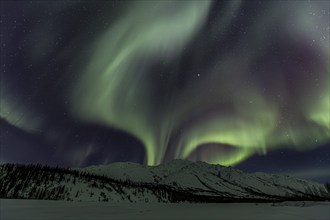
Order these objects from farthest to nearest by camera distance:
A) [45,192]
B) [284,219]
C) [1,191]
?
[45,192]
[1,191]
[284,219]

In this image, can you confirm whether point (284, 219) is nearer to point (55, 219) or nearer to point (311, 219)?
point (311, 219)

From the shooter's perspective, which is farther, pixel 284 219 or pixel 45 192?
pixel 45 192

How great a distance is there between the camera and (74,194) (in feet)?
652

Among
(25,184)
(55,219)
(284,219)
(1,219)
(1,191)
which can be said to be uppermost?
(284,219)

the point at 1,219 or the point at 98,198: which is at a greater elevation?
the point at 1,219

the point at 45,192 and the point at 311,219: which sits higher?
the point at 311,219

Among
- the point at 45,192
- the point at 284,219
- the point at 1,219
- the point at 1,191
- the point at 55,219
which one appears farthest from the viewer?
the point at 45,192

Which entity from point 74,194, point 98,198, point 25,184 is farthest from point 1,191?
point 98,198

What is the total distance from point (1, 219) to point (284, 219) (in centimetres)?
2817

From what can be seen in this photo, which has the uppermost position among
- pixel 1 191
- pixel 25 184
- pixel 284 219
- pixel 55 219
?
pixel 284 219

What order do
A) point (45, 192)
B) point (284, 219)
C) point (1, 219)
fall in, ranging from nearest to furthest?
point (1, 219) → point (284, 219) → point (45, 192)

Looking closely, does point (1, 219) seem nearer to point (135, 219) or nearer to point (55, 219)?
point (55, 219)

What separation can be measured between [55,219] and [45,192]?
17888 centimetres

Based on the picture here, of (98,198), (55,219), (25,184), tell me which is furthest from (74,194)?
(55,219)
